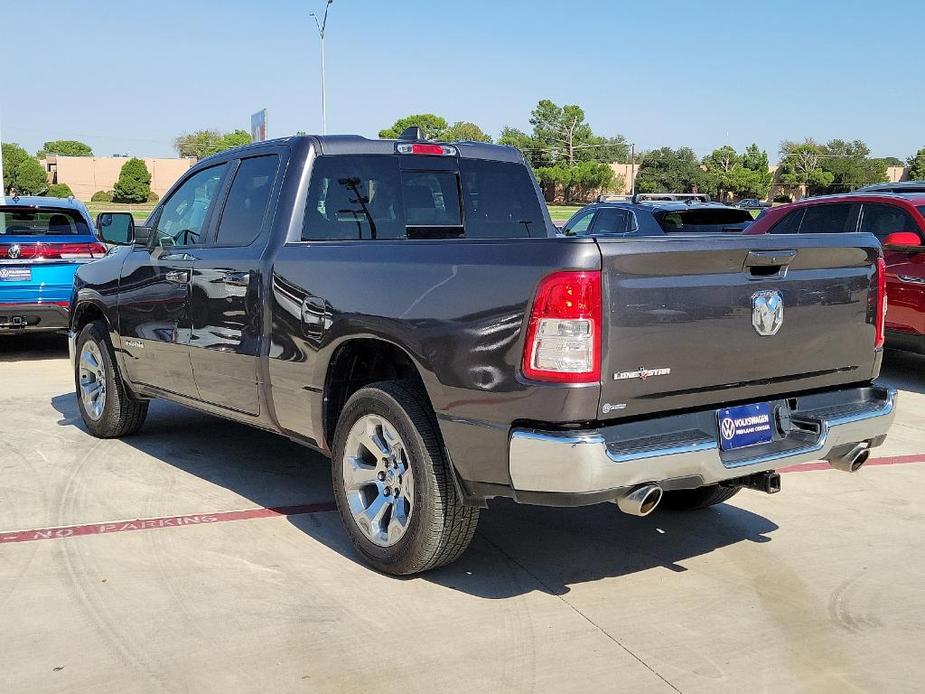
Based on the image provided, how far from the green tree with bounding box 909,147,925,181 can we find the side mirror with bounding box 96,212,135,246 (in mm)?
101680

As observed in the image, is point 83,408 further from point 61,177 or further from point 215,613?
point 61,177

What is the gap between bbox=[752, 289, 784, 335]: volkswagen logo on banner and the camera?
399 cm

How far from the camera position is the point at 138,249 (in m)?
6.52

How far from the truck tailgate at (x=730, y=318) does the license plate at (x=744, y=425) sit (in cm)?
6

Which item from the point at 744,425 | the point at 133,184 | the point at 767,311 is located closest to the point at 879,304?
the point at 767,311

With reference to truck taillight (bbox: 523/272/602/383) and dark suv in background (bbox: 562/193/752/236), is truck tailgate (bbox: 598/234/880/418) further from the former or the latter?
dark suv in background (bbox: 562/193/752/236)

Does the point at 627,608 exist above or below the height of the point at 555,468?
below

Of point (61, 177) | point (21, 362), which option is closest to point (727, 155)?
point (61, 177)

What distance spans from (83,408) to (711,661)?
5.23 meters

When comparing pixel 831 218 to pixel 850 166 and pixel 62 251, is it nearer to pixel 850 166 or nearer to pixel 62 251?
pixel 62 251

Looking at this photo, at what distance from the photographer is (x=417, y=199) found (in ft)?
18.4

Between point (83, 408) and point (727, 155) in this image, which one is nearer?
point (83, 408)

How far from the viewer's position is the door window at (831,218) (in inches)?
404

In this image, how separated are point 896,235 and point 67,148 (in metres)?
147
